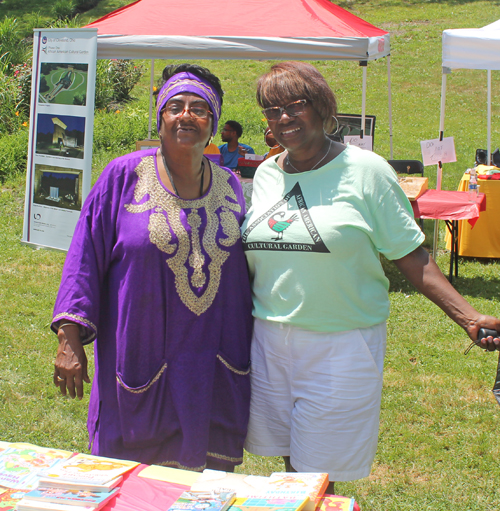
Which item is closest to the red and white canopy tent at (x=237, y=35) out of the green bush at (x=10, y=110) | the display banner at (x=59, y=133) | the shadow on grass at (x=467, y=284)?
the display banner at (x=59, y=133)

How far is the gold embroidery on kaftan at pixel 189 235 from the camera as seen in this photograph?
6.76ft

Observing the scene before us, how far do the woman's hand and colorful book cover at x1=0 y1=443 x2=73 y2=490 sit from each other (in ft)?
0.93

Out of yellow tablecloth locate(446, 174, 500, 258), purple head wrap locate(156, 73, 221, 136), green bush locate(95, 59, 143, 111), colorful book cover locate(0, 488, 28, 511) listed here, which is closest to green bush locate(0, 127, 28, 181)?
green bush locate(95, 59, 143, 111)

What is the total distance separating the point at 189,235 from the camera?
2.09m

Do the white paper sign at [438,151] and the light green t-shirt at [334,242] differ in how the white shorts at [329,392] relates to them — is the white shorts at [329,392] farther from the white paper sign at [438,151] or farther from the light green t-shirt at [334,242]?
the white paper sign at [438,151]

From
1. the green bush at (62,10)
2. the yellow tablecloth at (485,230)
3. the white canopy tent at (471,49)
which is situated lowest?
the yellow tablecloth at (485,230)

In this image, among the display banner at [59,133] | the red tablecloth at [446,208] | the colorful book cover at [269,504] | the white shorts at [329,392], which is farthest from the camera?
the red tablecloth at [446,208]

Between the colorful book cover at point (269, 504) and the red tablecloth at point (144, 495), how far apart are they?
195mm

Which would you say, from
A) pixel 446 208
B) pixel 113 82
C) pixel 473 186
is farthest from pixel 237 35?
pixel 113 82

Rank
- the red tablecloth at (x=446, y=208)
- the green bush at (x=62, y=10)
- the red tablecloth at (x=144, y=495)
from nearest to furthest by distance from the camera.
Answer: the red tablecloth at (x=144, y=495)
the red tablecloth at (x=446, y=208)
the green bush at (x=62, y=10)

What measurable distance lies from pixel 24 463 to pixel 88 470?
21 cm

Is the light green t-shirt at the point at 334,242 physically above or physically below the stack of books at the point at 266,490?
above

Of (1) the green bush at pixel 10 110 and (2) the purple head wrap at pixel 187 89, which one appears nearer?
(2) the purple head wrap at pixel 187 89

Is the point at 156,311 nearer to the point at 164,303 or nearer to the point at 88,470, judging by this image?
the point at 164,303
